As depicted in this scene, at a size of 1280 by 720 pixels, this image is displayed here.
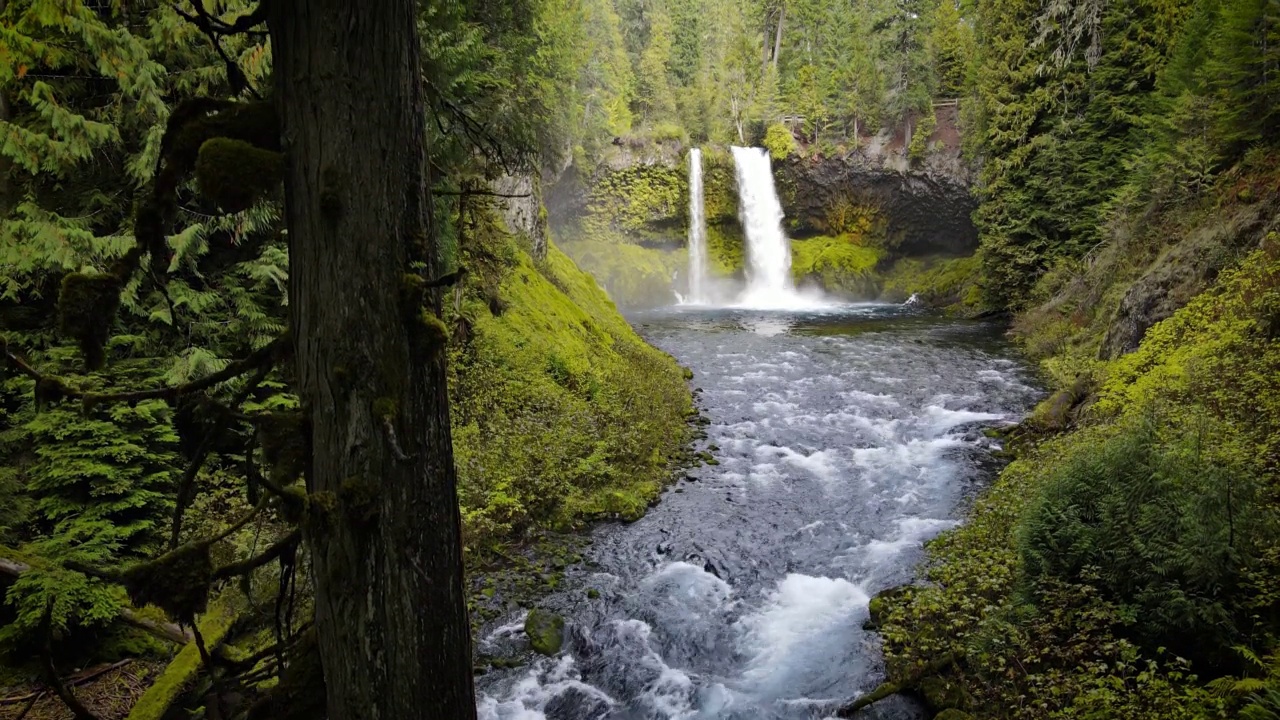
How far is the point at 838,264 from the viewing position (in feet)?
135

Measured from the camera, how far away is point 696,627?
26.2 ft

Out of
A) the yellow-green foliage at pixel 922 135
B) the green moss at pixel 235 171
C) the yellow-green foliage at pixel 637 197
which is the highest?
the yellow-green foliage at pixel 922 135

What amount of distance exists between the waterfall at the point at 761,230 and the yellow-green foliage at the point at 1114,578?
33.4 meters

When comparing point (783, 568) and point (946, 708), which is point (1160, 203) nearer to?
point (783, 568)

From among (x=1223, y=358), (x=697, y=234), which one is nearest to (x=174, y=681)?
(x=1223, y=358)

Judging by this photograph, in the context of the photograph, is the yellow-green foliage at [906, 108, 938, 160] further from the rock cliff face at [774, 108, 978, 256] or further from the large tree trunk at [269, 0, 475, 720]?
the large tree trunk at [269, 0, 475, 720]

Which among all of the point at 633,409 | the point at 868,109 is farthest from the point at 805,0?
the point at 633,409

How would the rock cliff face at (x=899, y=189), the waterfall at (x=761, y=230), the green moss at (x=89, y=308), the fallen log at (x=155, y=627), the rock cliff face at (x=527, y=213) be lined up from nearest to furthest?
the green moss at (x=89, y=308) < the fallen log at (x=155, y=627) < the rock cliff face at (x=527, y=213) < the rock cliff face at (x=899, y=189) < the waterfall at (x=761, y=230)

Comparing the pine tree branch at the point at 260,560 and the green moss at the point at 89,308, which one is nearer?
the green moss at the point at 89,308

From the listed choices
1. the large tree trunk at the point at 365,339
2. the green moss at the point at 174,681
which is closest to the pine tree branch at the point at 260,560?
the large tree trunk at the point at 365,339

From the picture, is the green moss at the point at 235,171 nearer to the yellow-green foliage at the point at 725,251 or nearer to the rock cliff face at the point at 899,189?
the rock cliff face at the point at 899,189

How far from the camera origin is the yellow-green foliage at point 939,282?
31.0 m

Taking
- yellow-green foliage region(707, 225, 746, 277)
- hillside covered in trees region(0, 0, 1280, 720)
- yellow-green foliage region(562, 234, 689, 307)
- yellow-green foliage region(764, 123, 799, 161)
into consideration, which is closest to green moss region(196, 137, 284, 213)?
hillside covered in trees region(0, 0, 1280, 720)

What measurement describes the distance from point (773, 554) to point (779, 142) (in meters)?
37.1
